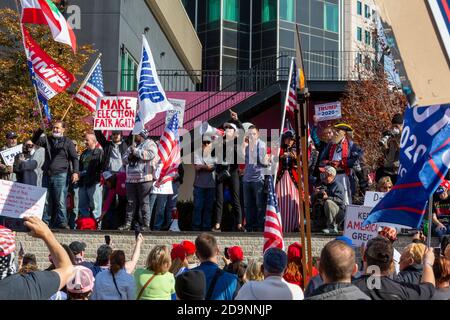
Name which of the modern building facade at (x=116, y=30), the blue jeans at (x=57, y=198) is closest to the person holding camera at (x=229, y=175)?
the blue jeans at (x=57, y=198)

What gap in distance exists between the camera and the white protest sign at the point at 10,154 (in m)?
15.7

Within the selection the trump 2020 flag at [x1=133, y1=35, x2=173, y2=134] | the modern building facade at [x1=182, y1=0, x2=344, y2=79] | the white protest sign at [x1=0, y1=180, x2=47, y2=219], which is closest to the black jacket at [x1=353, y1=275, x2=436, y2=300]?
the white protest sign at [x1=0, y1=180, x2=47, y2=219]

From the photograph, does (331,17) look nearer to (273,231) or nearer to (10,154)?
(10,154)

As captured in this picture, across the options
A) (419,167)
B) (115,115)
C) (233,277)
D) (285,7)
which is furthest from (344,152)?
(285,7)

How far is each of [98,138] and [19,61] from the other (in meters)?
11.4

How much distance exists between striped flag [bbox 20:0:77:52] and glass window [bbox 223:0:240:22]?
110 feet

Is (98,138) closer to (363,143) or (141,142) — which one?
(141,142)

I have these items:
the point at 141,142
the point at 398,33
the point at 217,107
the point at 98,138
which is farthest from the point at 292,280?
the point at 217,107

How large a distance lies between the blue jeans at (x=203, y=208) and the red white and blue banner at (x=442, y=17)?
32.2ft

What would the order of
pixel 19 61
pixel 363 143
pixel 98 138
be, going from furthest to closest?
1. pixel 363 143
2. pixel 19 61
3. pixel 98 138

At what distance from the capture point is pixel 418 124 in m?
6.51

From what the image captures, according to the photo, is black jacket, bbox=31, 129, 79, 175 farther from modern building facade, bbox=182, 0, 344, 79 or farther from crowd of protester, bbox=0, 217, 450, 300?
modern building facade, bbox=182, 0, 344, 79

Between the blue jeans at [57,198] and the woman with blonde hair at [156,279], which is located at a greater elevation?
the blue jeans at [57,198]

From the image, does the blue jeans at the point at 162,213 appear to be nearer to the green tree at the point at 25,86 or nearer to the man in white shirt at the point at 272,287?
the man in white shirt at the point at 272,287
